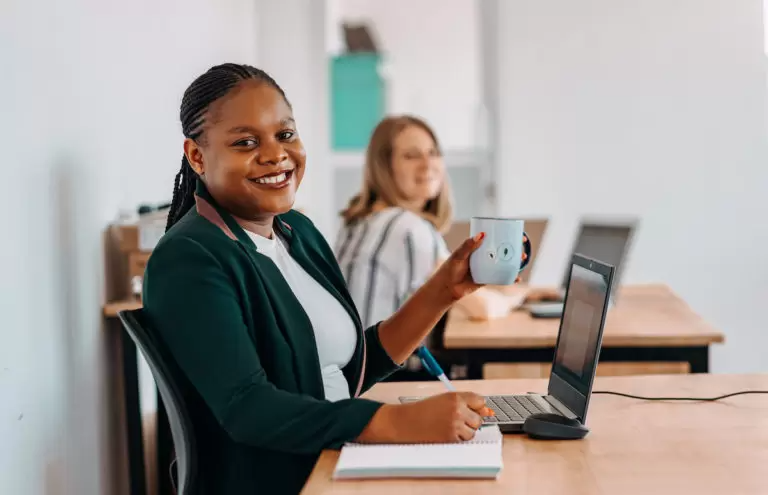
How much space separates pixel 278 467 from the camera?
5.10ft

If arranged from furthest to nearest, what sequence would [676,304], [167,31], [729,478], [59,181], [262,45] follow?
[262,45] < [676,304] < [167,31] < [59,181] < [729,478]

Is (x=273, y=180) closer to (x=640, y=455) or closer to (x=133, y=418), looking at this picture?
(x=640, y=455)

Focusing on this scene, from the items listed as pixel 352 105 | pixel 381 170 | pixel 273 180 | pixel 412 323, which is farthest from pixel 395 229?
pixel 352 105

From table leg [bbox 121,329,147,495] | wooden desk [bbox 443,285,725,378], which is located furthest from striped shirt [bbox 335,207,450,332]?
table leg [bbox 121,329,147,495]

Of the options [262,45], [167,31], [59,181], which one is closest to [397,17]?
[262,45]

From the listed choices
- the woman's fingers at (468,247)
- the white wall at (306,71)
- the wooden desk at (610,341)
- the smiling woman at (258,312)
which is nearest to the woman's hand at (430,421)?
the smiling woman at (258,312)

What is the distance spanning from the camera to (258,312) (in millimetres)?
1536

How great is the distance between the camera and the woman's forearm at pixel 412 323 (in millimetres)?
1847

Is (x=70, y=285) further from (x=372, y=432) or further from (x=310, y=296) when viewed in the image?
(x=372, y=432)

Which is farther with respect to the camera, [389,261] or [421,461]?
[389,261]

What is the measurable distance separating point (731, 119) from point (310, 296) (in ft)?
11.6

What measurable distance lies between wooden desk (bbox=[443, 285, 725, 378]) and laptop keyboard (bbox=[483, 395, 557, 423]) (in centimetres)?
98

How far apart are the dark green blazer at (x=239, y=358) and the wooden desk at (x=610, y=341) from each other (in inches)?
51.6

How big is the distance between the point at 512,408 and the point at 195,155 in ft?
2.41
